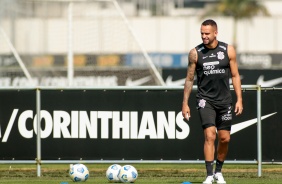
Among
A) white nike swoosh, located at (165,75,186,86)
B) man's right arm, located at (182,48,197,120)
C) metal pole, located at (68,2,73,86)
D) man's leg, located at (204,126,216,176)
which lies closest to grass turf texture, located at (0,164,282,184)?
man's leg, located at (204,126,216,176)

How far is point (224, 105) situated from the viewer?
43.5 ft

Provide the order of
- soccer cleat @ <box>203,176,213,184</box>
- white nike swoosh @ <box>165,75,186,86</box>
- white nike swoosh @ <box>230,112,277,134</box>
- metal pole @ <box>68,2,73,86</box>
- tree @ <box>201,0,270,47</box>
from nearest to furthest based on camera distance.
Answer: soccer cleat @ <box>203,176,213,184</box> → white nike swoosh @ <box>230,112,277,134</box> → metal pole @ <box>68,2,73,86</box> → white nike swoosh @ <box>165,75,186,86</box> → tree @ <box>201,0,270,47</box>

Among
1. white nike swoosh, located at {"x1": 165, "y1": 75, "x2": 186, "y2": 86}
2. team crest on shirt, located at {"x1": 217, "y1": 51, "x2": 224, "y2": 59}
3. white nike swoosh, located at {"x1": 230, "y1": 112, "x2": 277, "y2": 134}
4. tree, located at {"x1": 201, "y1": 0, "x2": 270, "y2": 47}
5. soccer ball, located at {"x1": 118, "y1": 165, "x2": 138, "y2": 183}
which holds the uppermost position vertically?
tree, located at {"x1": 201, "y1": 0, "x2": 270, "y2": 47}

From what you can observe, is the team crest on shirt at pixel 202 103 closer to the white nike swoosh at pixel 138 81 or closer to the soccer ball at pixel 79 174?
the soccer ball at pixel 79 174

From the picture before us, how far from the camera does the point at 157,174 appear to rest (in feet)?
52.3

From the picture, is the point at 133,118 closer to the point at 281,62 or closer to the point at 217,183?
the point at 217,183

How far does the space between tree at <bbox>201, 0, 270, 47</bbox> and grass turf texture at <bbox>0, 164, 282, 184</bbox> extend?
Answer: 55.7m

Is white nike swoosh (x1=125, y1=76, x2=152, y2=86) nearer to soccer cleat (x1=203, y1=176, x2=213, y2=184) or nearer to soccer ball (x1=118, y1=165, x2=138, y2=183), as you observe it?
soccer ball (x1=118, y1=165, x2=138, y2=183)

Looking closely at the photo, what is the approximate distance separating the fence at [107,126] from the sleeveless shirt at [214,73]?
8.02ft

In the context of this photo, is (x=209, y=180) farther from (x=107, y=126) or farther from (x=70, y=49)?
(x=70, y=49)

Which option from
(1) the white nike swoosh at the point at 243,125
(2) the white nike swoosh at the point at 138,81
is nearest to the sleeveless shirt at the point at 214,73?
(1) the white nike swoosh at the point at 243,125

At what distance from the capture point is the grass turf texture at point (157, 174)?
14406 mm

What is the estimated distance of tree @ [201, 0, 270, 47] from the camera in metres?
74.1

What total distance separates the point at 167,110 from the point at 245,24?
54753 millimetres
